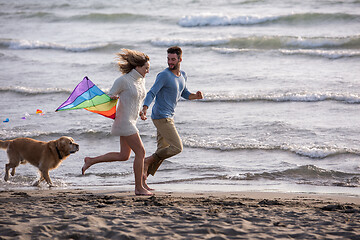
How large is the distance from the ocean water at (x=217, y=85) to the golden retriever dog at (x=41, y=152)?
0.31 m

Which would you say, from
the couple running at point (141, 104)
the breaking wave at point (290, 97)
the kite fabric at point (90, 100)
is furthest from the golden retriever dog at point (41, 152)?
the breaking wave at point (290, 97)

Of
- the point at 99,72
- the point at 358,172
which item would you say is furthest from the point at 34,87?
the point at 358,172

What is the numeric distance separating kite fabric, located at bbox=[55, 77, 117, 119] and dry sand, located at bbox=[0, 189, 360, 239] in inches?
43.5

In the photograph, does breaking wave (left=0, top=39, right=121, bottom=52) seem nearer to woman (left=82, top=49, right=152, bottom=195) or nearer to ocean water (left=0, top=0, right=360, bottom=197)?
ocean water (left=0, top=0, right=360, bottom=197)

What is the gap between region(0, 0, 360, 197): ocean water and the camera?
802 cm

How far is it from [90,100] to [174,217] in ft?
6.83

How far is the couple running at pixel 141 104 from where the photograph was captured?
19.4 feet

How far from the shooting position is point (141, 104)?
20.0 ft

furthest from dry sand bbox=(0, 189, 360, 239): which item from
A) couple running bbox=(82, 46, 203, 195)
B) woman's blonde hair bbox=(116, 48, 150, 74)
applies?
woman's blonde hair bbox=(116, 48, 150, 74)

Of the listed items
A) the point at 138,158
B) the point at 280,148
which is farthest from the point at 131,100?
the point at 280,148

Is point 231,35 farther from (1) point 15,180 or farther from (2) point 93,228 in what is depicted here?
(2) point 93,228

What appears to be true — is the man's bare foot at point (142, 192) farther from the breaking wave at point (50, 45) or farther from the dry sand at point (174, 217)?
the breaking wave at point (50, 45)

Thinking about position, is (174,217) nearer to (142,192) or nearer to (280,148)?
(142,192)

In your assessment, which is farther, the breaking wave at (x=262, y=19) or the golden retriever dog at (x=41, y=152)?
the breaking wave at (x=262, y=19)
